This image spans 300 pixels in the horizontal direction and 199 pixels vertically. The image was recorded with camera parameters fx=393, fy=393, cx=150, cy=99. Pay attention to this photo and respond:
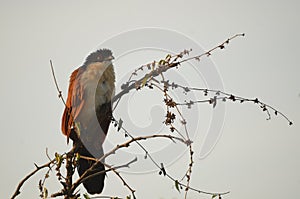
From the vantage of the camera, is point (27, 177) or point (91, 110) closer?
point (27, 177)

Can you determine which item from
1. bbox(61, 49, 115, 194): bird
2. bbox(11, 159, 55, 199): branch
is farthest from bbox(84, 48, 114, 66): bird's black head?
bbox(11, 159, 55, 199): branch

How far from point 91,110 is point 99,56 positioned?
30.0 inches

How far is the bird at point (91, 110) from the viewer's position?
1.89 meters

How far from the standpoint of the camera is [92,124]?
2.16 metres

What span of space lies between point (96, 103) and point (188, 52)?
944 millimetres

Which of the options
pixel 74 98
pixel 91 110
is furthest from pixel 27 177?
pixel 74 98

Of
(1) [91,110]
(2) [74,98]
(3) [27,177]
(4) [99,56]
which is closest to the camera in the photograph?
(3) [27,177]

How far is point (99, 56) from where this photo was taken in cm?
300

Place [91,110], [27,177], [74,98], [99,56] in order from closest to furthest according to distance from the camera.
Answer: [27,177]
[91,110]
[74,98]
[99,56]

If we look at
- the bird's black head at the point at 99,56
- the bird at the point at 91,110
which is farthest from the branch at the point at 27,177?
the bird's black head at the point at 99,56

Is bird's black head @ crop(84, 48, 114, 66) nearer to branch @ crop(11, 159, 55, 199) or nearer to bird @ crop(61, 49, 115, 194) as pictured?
bird @ crop(61, 49, 115, 194)

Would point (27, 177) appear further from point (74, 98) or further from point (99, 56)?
point (99, 56)

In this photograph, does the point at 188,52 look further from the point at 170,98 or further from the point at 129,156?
the point at 129,156

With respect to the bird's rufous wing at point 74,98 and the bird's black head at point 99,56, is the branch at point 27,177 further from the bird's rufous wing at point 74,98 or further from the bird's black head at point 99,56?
the bird's black head at point 99,56
